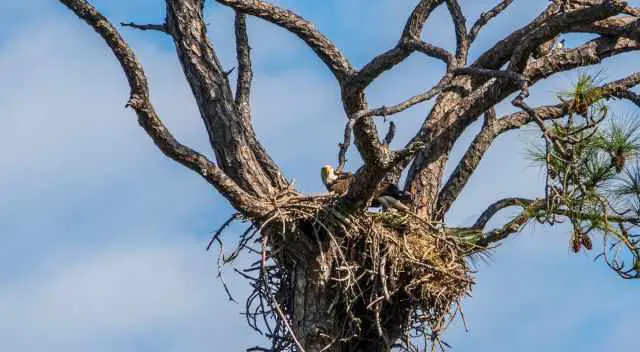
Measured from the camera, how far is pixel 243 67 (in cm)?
799

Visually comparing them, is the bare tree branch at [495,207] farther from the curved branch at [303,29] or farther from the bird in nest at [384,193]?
the curved branch at [303,29]

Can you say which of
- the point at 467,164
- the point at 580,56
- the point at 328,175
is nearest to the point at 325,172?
the point at 328,175

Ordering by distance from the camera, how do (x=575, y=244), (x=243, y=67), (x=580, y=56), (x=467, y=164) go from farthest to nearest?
(x=467, y=164) → (x=243, y=67) → (x=580, y=56) → (x=575, y=244)

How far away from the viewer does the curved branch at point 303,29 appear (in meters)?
7.09

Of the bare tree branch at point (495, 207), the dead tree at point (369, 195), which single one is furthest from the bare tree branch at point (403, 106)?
the bare tree branch at point (495, 207)

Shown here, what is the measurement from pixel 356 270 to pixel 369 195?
471 millimetres

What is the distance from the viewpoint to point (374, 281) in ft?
23.5

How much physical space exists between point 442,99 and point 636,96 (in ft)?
4.02

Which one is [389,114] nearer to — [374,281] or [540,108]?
[374,281]

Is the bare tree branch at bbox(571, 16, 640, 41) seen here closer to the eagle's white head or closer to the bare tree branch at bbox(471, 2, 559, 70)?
the bare tree branch at bbox(471, 2, 559, 70)

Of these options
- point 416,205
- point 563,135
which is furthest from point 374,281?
point 563,135

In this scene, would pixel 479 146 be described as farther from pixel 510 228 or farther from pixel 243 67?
pixel 243 67

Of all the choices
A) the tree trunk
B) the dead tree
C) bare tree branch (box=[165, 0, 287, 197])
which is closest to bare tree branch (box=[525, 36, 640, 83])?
the dead tree

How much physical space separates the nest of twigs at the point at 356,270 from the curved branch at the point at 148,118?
283mm
